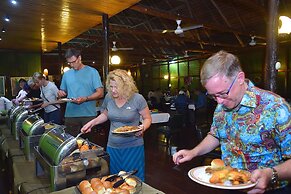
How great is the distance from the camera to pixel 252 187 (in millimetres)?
1208

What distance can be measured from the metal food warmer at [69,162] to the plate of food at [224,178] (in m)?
0.75

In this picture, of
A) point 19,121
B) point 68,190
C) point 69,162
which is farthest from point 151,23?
point 68,190

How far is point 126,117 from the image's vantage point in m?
2.62

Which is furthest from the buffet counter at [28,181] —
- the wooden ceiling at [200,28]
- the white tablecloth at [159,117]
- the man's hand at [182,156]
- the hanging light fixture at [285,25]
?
the wooden ceiling at [200,28]

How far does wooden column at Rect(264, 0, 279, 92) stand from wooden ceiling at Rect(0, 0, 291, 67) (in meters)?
2.32

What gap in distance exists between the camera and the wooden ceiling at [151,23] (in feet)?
17.1

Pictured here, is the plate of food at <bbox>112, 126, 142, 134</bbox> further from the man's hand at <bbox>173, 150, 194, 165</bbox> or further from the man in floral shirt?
the man in floral shirt

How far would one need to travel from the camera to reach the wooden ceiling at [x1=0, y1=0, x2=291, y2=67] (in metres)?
5.21

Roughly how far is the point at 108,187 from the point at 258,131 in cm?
92

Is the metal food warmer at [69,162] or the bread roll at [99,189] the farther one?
the metal food warmer at [69,162]

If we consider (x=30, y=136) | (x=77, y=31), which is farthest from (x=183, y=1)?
(x=30, y=136)

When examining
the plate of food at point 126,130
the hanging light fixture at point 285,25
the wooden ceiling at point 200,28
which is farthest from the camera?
the wooden ceiling at point 200,28

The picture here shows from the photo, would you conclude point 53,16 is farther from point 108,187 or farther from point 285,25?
point 108,187

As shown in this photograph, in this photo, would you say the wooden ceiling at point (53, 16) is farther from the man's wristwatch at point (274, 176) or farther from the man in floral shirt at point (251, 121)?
the man's wristwatch at point (274, 176)
